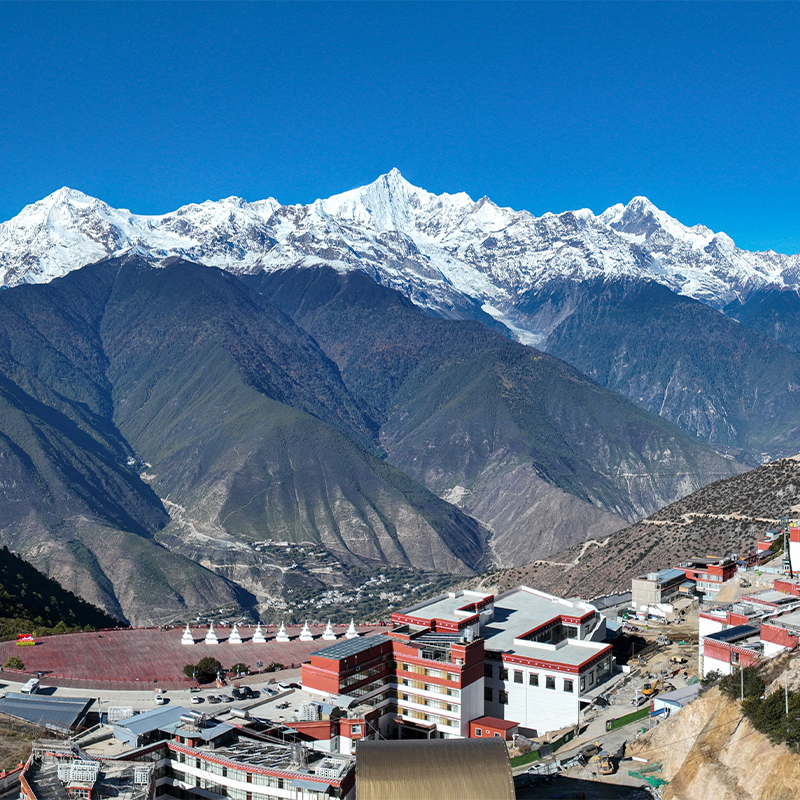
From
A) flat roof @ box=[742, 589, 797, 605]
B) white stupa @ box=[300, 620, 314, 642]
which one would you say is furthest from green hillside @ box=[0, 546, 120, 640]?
flat roof @ box=[742, 589, 797, 605]

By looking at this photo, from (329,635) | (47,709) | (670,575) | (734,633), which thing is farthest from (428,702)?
(670,575)

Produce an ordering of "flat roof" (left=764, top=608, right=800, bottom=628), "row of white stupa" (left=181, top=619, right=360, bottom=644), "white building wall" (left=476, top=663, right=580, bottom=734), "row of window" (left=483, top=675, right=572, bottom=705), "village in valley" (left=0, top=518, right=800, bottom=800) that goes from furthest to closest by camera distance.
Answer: "row of white stupa" (left=181, top=619, right=360, bottom=644)
"row of window" (left=483, top=675, right=572, bottom=705)
"white building wall" (left=476, top=663, right=580, bottom=734)
"flat roof" (left=764, top=608, right=800, bottom=628)
"village in valley" (left=0, top=518, right=800, bottom=800)

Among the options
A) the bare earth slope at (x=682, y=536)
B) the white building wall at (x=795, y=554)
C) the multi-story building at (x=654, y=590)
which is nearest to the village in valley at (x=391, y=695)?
the white building wall at (x=795, y=554)

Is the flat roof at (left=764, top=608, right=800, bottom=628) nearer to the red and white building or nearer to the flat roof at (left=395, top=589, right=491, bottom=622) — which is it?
the red and white building

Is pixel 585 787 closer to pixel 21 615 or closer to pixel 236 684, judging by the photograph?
pixel 236 684

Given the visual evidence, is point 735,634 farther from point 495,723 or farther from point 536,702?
point 495,723

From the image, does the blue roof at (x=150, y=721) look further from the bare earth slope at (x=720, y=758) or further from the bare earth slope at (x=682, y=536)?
the bare earth slope at (x=682, y=536)

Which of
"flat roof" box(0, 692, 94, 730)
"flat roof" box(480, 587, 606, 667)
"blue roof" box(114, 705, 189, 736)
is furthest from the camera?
"flat roof" box(480, 587, 606, 667)

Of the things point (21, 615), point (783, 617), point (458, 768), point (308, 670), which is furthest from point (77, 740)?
point (21, 615)
